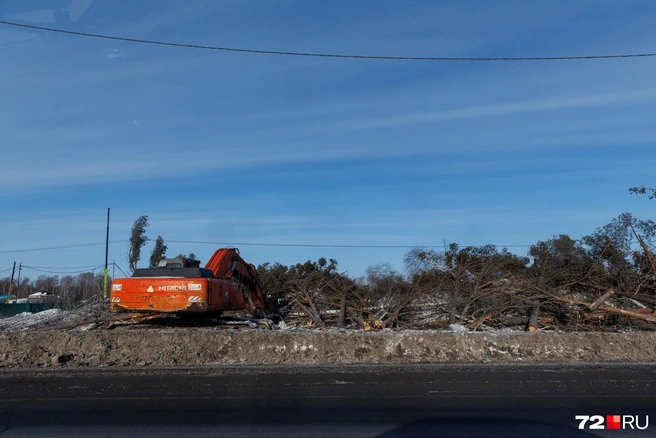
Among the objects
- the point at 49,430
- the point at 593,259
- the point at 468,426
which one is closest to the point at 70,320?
the point at 49,430

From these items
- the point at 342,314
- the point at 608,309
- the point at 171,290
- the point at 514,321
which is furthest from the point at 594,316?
the point at 171,290

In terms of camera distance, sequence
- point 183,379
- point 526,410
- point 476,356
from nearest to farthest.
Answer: point 526,410 → point 183,379 → point 476,356

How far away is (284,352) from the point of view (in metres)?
13.8

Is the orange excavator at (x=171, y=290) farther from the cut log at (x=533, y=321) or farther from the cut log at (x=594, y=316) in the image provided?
the cut log at (x=594, y=316)

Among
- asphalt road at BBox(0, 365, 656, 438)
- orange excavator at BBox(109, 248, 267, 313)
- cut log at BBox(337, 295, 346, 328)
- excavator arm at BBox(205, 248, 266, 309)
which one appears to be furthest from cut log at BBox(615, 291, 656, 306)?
orange excavator at BBox(109, 248, 267, 313)

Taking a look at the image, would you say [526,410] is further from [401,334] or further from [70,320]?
[70,320]

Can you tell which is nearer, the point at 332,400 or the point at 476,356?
the point at 332,400

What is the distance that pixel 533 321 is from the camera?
1795 cm

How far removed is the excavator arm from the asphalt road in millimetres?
5417

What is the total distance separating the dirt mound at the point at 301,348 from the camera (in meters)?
13.4

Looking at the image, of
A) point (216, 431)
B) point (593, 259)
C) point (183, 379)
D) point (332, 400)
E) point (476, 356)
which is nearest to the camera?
point (216, 431)

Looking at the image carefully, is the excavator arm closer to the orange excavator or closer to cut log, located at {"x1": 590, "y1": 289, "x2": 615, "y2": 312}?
the orange excavator

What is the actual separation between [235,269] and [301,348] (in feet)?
17.6

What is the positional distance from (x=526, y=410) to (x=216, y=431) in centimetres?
413
